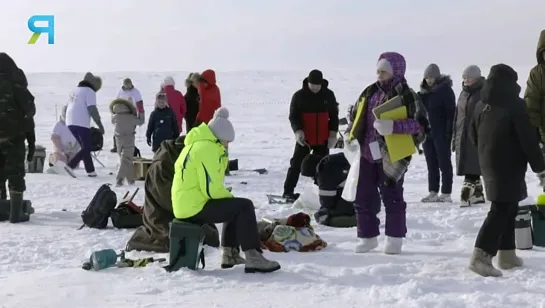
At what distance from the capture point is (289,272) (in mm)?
6105

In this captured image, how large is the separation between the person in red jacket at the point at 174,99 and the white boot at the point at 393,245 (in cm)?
776

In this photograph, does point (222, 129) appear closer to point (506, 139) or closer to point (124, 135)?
point (506, 139)

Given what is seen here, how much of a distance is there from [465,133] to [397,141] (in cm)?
297

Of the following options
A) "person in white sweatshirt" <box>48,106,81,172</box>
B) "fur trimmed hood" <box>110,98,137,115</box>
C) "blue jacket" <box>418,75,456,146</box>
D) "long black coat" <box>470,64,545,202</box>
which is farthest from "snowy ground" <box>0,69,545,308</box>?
"person in white sweatshirt" <box>48,106,81,172</box>

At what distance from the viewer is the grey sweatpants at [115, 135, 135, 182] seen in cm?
1207

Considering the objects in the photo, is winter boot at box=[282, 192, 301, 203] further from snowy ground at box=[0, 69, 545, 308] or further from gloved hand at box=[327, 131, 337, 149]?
gloved hand at box=[327, 131, 337, 149]

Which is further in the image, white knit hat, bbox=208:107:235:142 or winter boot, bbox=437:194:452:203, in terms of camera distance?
winter boot, bbox=437:194:452:203

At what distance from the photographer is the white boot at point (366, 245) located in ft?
22.6

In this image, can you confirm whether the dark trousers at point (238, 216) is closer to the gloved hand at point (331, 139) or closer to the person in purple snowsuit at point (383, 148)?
the person in purple snowsuit at point (383, 148)

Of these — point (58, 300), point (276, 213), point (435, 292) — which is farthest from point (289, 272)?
point (276, 213)

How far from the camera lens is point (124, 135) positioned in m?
12.2

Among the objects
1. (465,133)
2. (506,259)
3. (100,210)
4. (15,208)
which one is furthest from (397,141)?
(15,208)

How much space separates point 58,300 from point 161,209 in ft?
5.93

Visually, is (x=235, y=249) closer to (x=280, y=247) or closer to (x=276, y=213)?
(x=280, y=247)
